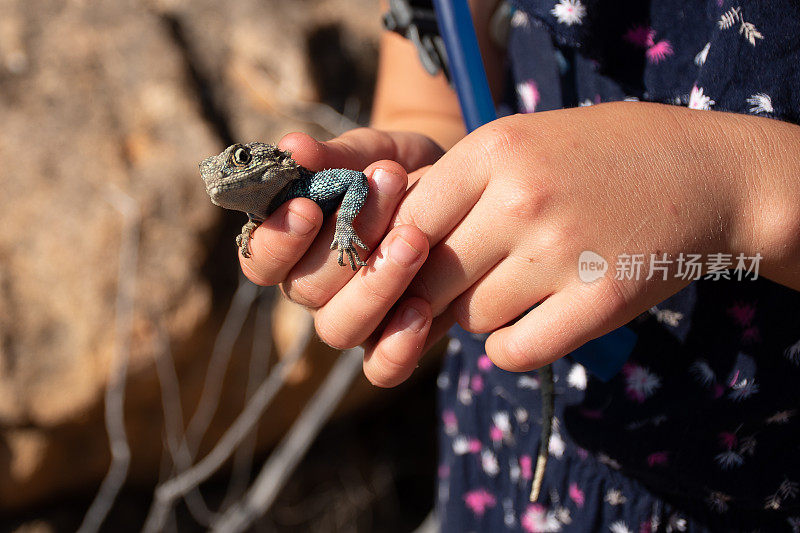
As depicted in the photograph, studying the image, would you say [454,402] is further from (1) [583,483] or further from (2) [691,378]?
(2) [691,378]

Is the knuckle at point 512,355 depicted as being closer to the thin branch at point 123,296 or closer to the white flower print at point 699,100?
the white flower print at point 699,100

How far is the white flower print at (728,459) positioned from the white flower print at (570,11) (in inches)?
48.6

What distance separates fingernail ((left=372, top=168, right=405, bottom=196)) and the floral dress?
1.99 feet

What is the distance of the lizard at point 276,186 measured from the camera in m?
1.31

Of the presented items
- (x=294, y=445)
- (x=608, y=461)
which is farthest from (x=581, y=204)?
(x=294, y=445)

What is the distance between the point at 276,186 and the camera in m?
1.37

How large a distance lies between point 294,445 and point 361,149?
2.35 m

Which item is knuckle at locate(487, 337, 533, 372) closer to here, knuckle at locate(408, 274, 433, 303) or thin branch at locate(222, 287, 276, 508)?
knuckle at locate(408, 274, 433, 303)

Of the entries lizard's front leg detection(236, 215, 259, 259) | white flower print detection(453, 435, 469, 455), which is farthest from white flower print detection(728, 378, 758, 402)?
lizard's front leg detection(236, 215, 259, 259)

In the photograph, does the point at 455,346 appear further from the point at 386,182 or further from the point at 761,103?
the point at 761,103

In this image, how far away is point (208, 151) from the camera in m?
2.75

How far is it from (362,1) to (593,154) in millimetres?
2711

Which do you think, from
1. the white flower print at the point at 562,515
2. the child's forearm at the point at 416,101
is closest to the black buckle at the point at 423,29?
the child's forearm at the point at 416,101

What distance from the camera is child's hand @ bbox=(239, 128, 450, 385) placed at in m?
1.25
